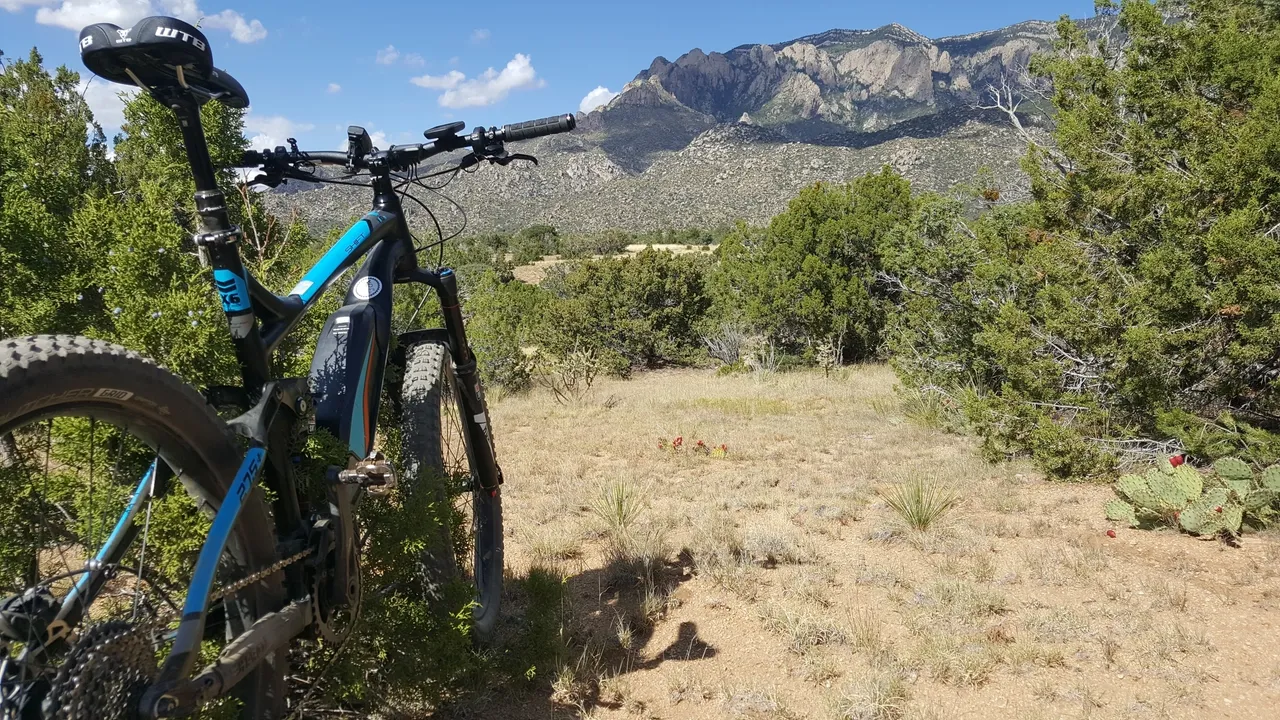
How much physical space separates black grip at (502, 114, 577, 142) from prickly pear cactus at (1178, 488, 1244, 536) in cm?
467

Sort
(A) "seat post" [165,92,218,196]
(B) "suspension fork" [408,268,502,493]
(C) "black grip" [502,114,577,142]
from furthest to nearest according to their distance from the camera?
(B) "suspension fork" [408,268,502,493] → (C) "black grip" [502,114,577,142] → (A) "seat post" [165,92,218,196]

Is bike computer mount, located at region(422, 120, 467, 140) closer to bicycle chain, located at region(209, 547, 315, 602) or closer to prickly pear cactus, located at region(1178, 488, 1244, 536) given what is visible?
bicycle chain, located at region(209, 547, 315, 602)

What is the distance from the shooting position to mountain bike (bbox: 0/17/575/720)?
1.46 metres

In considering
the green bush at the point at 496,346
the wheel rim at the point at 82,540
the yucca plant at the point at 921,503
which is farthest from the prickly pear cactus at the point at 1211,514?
the green bush at the point at 496,346

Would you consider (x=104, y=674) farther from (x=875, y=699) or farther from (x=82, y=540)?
(x=875, y=699)

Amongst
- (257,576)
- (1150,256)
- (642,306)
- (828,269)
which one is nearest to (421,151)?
(257,576)

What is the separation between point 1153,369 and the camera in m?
5.81

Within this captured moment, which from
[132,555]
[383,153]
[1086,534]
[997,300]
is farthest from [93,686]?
[997,300]

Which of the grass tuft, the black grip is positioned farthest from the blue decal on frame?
the grass tuft

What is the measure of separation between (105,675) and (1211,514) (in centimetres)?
576

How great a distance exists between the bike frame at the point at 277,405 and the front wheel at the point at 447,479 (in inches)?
8.3

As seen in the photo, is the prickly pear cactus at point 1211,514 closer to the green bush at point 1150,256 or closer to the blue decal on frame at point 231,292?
the green bush at point 1150,256

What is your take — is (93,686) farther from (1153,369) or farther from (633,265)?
(633,265)

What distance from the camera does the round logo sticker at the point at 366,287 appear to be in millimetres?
2660
